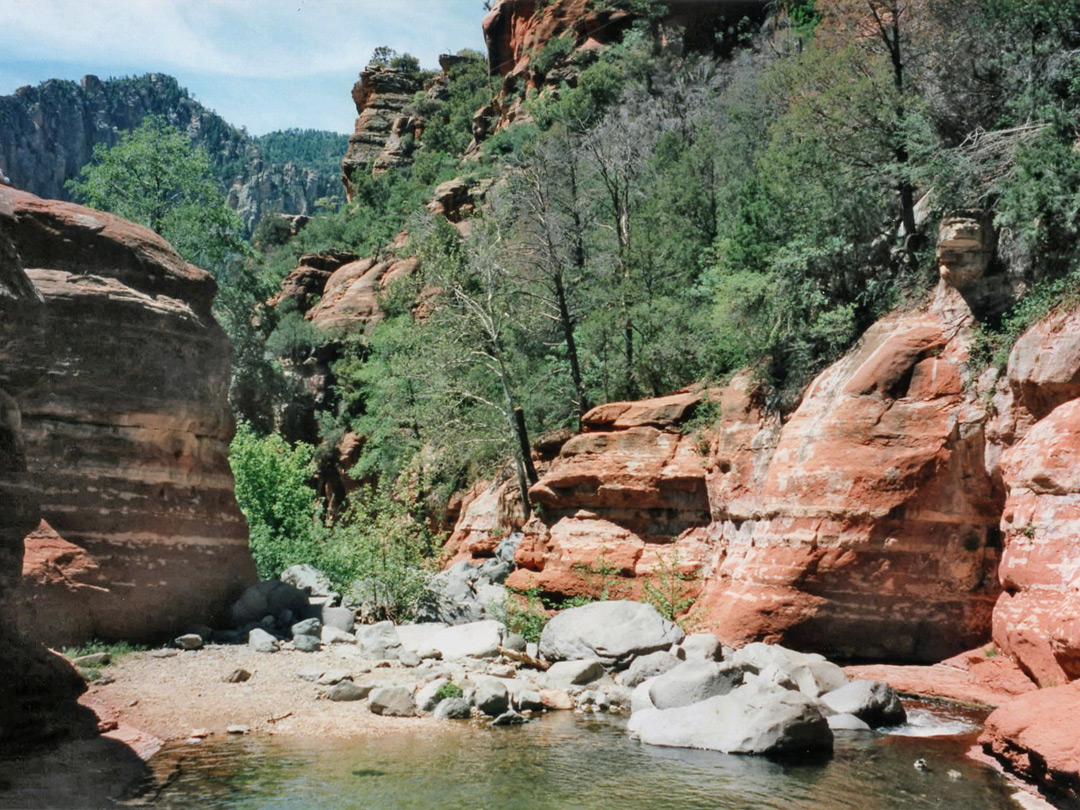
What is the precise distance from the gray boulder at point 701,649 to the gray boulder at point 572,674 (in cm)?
131

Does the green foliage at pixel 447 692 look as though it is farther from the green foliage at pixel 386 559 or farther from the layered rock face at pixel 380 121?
the layered rock face at pixel 380 121

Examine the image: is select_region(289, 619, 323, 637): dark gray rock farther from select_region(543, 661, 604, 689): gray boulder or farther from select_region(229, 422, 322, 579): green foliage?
select_region(229, 422, 322, 579): green foliage

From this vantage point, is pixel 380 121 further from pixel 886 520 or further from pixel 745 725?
pixel 745 725

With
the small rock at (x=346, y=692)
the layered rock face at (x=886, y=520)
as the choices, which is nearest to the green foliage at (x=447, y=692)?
the small rock at (x=346, y=692)

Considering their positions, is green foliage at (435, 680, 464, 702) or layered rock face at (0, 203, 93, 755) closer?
layered rock face at (0, 203, 93, 755)

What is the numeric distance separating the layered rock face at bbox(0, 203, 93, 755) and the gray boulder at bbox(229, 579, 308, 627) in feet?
21.6

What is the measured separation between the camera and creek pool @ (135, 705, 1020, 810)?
8672mm

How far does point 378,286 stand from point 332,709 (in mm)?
35435

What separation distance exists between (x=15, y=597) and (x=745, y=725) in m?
7.79

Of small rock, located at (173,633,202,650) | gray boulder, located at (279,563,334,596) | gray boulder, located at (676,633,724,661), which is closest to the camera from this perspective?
small rock, located at (173,633,202,650)

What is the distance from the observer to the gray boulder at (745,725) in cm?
1038

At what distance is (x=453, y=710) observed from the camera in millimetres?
11961

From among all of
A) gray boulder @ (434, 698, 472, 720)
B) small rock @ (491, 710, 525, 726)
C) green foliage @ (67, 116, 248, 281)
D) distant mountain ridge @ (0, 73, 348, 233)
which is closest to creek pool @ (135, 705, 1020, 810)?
small rock @ (491, 710, 525, 726)

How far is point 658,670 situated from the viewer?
13586 millimetres
